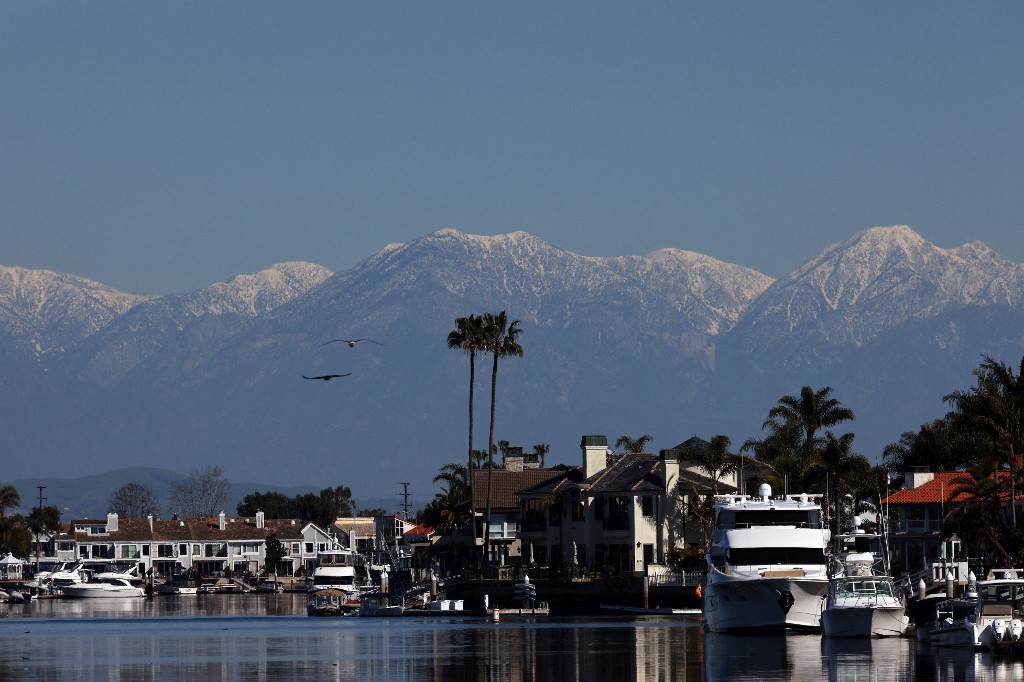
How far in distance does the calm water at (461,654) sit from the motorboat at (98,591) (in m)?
77.5

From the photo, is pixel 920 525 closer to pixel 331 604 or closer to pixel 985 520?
pixel 985 520

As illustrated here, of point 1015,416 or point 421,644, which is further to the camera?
point 1015,416

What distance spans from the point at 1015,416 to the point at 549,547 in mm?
45254

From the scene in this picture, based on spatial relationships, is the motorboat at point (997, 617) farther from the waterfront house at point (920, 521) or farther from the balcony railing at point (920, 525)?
the balcony railing at point (920, 525)

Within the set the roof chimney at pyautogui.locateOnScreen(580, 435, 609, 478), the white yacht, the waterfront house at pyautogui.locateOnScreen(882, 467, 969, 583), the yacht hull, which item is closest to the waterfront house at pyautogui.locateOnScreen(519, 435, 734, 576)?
the roof chimney at pyautogui.locateOnScreen(580, 435, 609, 478)

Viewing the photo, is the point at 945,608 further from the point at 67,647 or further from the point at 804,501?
the point at 67,647

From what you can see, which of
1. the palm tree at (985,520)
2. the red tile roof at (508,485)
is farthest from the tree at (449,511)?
the palm tree at (985,520)

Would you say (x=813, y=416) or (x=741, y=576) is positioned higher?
(x=813, y=416)

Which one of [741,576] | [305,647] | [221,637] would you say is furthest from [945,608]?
[221,637]

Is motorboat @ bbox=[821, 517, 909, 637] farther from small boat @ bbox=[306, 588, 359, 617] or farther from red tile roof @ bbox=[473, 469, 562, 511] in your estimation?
red tile roof @ bbox=[473, 469, 562, 511]

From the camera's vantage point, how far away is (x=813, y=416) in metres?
154

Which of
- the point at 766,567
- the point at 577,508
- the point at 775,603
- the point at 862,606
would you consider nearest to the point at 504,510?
the point at 577,508

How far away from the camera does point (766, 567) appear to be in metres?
88.1

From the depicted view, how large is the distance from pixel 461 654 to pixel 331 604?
57467 millimetres
